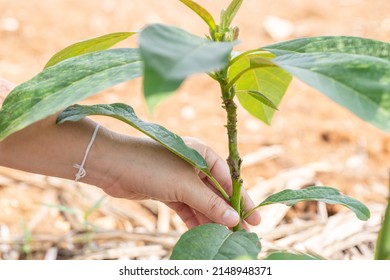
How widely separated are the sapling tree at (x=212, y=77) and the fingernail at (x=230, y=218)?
18mm

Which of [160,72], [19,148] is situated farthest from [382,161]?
[160,72]

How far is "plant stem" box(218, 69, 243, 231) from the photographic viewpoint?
1.07 metres

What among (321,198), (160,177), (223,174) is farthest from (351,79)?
(223,174)

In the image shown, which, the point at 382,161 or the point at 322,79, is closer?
the point at 322,79

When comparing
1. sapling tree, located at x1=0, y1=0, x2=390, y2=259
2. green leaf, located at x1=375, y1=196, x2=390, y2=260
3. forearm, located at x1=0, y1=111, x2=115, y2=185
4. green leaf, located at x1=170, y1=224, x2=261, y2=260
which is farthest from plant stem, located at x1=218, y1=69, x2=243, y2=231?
green leaf, located at x1=375, y1=196, x2=390, y2=260

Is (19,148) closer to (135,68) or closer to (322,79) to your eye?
(135,68)

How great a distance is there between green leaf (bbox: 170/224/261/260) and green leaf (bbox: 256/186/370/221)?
0.47ft

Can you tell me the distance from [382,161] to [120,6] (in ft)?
6.81

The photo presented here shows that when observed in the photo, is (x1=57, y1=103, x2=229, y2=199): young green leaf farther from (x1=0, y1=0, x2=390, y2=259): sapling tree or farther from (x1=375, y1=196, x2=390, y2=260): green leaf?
(x1=375, y1=196, x2=390, y2=260): green leaf

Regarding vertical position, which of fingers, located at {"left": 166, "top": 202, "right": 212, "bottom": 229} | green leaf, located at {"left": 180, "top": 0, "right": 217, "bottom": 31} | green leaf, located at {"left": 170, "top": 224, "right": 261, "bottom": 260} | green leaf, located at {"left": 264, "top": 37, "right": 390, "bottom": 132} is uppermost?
green leaf, located at {"left": 180, "top": 0, "right": 217, "bottom": 31}

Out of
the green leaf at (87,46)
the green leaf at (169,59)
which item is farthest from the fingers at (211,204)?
the green leaf at (169,59)

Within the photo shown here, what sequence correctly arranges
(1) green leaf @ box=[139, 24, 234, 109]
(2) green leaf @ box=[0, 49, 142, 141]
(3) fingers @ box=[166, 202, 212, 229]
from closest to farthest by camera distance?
(1) green leaf @ box=[139, 24, 234, 109] → (2) green leaf @ box=[0, 49, 142, 141] → (3) fingers @ box=[166, 202, 212, 229]

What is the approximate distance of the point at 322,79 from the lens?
0.81 metres

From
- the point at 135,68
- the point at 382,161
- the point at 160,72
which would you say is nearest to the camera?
the point at 160,72
